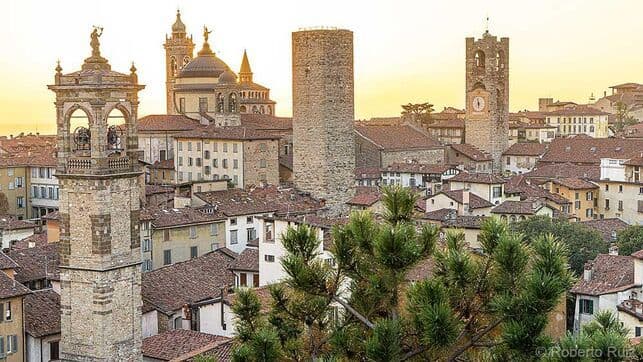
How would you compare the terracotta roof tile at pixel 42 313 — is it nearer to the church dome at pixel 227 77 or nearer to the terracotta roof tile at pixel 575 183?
the terracotta roof tile at pixel 575 183

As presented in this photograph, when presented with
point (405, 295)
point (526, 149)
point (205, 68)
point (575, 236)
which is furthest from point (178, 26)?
point (405, 295)

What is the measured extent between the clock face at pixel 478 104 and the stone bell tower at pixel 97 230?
52.5 metres

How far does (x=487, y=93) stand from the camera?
75.6m

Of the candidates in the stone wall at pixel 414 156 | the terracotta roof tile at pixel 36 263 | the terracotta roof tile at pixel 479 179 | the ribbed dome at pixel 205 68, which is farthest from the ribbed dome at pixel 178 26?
the terracotta roof tile at pixel 36 263

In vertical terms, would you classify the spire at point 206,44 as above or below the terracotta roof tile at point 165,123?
above

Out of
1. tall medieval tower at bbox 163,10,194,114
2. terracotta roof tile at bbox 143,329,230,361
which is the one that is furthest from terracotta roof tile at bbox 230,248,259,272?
tall medieval tower at bbox 163,10,194,114

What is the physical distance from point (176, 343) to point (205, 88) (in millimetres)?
45141

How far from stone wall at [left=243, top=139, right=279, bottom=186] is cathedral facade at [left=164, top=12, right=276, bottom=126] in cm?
646

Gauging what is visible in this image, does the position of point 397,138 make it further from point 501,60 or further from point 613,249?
point 613,249

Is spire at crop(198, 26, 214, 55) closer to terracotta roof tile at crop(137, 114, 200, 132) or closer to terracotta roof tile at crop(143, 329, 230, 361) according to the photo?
terracotta roof tile at crop(137, 114, 200, 132)

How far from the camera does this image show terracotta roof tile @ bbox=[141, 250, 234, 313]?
95.0 feet

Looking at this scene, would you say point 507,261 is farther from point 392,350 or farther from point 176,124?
point 176,124

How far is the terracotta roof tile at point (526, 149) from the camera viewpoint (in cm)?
6956

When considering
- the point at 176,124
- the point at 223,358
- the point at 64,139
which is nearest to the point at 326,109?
the point at 176,124
